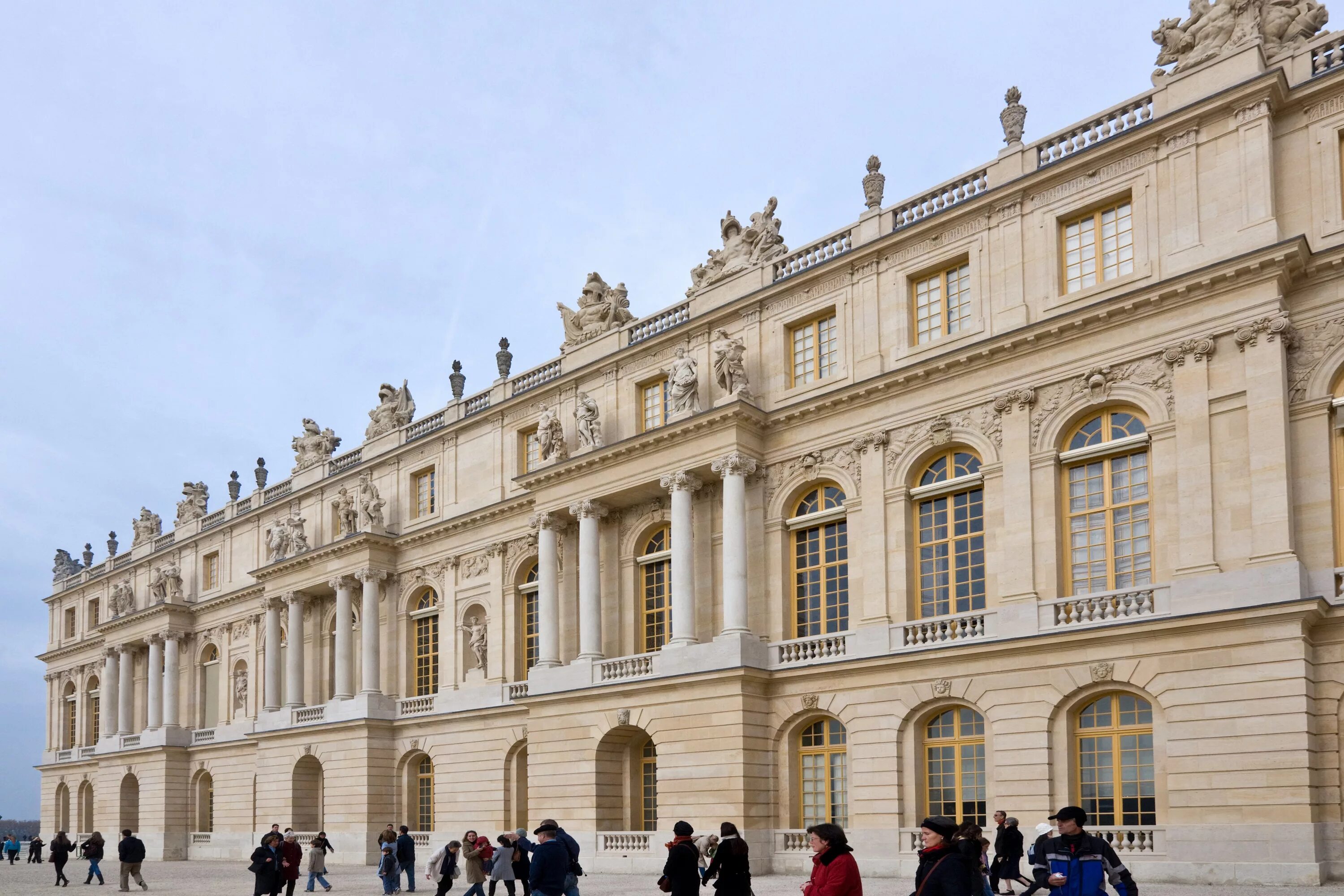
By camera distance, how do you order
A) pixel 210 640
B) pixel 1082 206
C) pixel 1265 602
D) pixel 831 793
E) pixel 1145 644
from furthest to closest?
1. pixel 210 640
2. pixel 831 793
3. pixel 1082 206
4. pixel 1145 644
5. pixel 1265 602

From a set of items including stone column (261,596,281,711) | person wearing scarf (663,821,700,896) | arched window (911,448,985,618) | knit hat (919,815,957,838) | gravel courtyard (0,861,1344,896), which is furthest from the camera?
stone column (261,596,281,711)

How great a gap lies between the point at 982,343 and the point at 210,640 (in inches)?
1583

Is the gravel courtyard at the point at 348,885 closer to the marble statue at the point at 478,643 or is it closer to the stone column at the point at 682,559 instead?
the stone column at the point at 682,559

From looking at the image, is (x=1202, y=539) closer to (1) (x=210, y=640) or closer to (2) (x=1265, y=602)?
(2) (x=1265, y=602)

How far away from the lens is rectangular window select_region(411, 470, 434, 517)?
44.2 meters

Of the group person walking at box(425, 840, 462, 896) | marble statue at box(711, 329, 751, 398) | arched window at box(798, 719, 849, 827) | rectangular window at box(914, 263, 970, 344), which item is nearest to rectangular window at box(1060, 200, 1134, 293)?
rectangular window at box(914, 263, 970, 344)

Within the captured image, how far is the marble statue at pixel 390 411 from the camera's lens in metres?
47.0

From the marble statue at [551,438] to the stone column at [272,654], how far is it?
17.2 m

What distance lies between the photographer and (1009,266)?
28375mm

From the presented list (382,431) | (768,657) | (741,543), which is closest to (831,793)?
(768,657)

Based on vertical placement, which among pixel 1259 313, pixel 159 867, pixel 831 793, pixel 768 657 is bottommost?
pixel 159 867

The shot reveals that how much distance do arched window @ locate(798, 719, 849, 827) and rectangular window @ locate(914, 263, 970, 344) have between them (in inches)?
362

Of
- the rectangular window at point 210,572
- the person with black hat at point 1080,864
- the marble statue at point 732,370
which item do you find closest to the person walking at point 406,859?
the marble statue at point 732,370

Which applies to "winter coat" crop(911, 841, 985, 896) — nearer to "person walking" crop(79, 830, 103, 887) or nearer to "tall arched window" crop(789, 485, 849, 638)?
"tall arched window" crop(789, 485, 849, 638)
